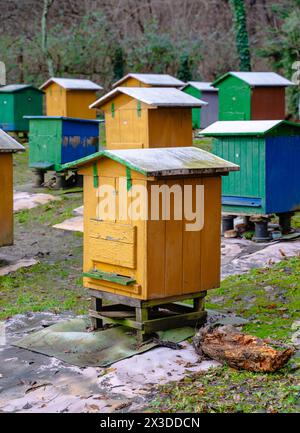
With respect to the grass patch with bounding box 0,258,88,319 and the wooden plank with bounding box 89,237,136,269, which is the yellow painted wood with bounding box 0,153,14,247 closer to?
the grass patch with bounding box 0,258,88,319

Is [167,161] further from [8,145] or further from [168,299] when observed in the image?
[8,145]

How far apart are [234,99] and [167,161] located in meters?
15.2

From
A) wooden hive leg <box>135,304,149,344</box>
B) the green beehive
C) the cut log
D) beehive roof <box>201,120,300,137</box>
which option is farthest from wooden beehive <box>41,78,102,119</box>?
the cut log

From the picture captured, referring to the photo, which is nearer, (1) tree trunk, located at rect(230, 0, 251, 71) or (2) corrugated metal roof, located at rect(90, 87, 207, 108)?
(2) corrugated metal roof, located at rect(90, 87, 207, 108)

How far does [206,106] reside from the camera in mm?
24906

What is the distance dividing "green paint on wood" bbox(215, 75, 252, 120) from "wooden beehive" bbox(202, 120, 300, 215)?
944 centimetres

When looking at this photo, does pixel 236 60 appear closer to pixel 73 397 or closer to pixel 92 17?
pixel 92 17

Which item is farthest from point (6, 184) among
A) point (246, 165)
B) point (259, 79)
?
point (259, 79)

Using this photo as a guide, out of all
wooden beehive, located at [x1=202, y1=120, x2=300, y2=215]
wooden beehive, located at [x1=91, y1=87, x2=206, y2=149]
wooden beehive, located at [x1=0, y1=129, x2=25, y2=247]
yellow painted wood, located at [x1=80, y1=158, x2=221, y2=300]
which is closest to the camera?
yellow painted wood, located at [x1=80, y1=158, x2=221, y2=300]

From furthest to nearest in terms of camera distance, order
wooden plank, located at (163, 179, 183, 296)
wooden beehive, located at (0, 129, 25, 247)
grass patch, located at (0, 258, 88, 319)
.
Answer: wooden beehive, located at (0, 129, 25, 247) < grass patch, located at (0, 258, 88, 319) < wooden plank, located at (163, 179, 183, 296)

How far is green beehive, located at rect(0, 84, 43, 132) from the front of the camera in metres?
23.5

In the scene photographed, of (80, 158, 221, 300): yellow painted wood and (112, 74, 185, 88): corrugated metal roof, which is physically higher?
(112, 74, 185, 88): corrugated metal roof

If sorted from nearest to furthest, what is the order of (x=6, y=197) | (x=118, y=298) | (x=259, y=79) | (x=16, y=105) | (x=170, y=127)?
(x=118, y=298), (x=6, y=197), (x=170, y=127), (x=259, y=79), (x=16, y=105)

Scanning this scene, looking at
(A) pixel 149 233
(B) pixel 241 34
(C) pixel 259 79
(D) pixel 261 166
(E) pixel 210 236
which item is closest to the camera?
(A) pixel 149 233
